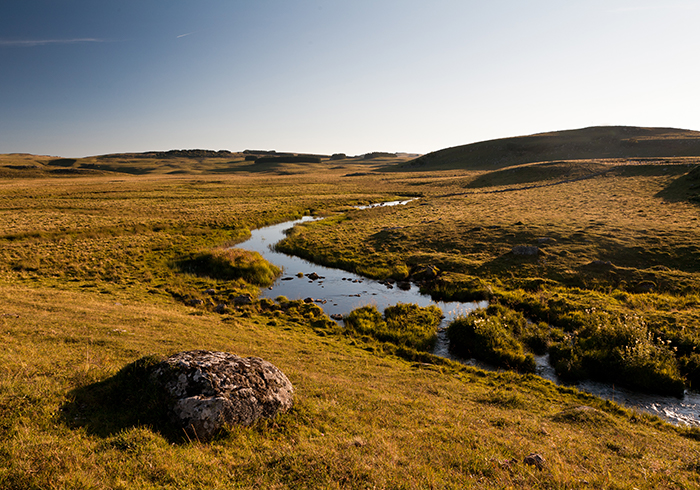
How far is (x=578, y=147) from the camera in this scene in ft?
519

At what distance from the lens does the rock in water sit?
23.5 ft

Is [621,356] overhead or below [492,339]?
overhead

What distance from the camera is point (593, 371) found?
1514 cm

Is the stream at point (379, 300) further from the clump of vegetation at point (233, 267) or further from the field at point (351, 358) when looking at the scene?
the field at point (351, 358)

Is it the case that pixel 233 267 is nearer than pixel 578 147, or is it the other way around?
pixel 233 267

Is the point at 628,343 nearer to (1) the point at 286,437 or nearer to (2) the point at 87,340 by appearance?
(1) the point at 286,437

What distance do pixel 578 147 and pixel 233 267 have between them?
182 meters

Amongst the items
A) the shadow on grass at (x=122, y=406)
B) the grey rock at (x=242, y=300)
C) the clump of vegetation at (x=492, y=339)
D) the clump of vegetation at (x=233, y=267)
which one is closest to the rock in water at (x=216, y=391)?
the shadow on grass at (x=122, y=406)

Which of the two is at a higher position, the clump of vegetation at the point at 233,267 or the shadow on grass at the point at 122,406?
the shadow on grass at the point at 122,406

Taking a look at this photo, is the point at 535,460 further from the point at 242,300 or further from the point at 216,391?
the point at 242,300

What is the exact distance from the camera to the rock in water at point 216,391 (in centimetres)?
716

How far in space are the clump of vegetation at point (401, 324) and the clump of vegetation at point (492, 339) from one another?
4.66ft

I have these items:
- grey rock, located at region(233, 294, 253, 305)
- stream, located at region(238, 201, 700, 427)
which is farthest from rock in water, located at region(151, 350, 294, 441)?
grey rock, located at region(233, 294, 253, 305)

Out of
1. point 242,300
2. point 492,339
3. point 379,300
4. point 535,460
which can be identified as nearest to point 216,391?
point 535,460
